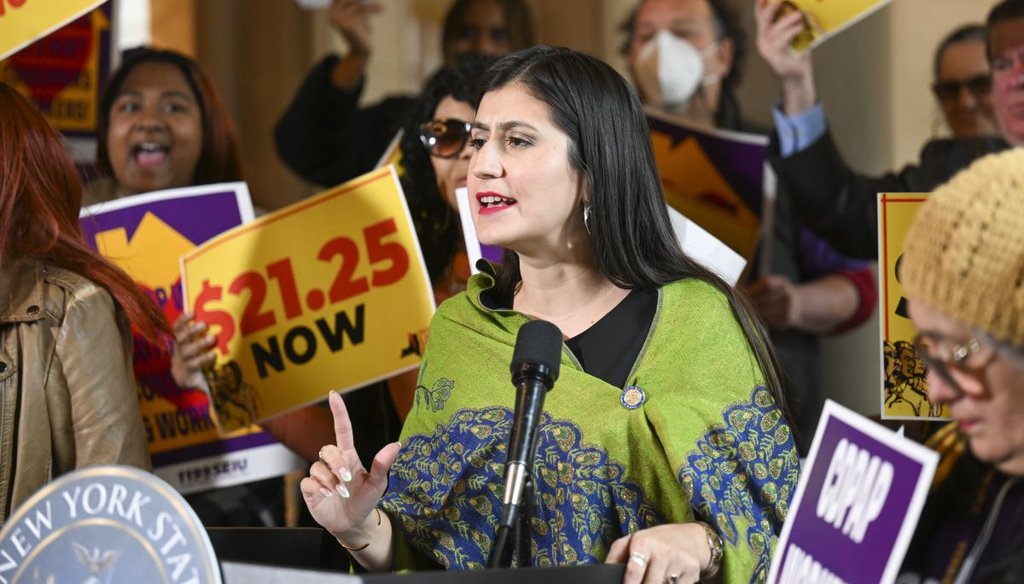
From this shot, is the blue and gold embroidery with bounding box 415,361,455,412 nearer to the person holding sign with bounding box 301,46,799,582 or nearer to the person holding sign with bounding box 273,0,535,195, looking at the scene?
the person holding sign with bounding box 301,46,799,582

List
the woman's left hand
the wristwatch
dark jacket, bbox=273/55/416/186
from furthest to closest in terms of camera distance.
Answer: dark jacket, bbox=273/55/416/186
the wristwatch
the woman's left hand

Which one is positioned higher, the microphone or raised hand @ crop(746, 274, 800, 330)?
the microphone

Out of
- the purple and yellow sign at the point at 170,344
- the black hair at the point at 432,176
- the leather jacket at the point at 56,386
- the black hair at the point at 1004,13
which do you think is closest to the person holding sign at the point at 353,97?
the black hair at the point at 432,176

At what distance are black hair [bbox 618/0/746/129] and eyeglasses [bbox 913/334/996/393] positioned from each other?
9.08 feet

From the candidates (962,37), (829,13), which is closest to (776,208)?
(962,37)

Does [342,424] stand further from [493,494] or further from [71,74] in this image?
[71,74]

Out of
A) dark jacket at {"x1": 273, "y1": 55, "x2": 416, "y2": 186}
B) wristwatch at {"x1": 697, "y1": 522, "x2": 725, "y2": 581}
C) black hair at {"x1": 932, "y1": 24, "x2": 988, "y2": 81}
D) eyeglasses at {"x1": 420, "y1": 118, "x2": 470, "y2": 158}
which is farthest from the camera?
dark jacket at {"x1": 273, "y1": 55, "x2": 416, "y2": 186}

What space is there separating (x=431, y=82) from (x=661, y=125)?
0.72 m

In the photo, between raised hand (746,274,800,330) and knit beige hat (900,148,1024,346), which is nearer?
knit beige hat (900,148,1024,346)

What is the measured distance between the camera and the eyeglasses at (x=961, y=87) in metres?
4.15

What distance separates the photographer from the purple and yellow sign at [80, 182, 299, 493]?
3.59 m

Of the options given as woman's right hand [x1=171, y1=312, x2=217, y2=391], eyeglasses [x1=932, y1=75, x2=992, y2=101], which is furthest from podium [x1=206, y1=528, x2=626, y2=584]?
eyeglasses [x1=932, y1=75, x2=992, y2=101]

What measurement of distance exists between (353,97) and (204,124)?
32.7 inches

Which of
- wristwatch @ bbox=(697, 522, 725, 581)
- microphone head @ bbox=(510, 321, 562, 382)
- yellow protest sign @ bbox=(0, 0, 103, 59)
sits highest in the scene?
yellow protest sign @ bbox=(0, 0, 103, 59)
